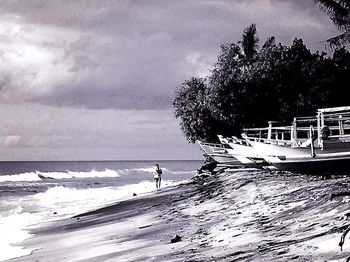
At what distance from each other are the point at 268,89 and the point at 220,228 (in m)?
22.9

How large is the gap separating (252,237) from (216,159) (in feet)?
72.7

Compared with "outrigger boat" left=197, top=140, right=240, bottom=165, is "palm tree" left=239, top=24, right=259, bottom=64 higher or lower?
higher

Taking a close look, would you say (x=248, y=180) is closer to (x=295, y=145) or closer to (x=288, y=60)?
(x=295, y=145)

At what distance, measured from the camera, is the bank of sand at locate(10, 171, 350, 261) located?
11070 millimetres

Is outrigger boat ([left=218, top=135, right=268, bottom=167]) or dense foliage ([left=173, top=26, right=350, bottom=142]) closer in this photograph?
outrigger boat ([left=218, top=135, right=268, bottom=167])

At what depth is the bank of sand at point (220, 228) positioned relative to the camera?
1107 centimetres

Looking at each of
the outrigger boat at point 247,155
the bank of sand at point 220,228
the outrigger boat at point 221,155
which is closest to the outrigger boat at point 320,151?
the bank of sand at point 220,228

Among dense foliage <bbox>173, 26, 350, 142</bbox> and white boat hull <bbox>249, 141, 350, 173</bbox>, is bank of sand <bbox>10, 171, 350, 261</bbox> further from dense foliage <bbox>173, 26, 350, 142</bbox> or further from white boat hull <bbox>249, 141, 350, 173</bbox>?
dense foliage <bbox>173, 26, 350, 142</bbox>

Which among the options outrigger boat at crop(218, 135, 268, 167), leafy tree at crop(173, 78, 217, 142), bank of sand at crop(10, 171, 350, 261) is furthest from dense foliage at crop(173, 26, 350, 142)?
bank of sand at crop(10, 171, 350, 261)

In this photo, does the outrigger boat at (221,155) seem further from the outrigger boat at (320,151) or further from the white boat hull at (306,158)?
the outrigger boat at (320,151)

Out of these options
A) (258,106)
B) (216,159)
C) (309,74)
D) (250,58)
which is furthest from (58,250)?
(250,58)

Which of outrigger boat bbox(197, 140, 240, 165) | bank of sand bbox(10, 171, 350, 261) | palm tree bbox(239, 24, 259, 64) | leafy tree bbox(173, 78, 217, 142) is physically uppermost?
palm tree bbox(239, 24, 259, 64)

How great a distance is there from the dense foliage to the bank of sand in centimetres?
1230

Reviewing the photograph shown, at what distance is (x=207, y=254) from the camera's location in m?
11.7
